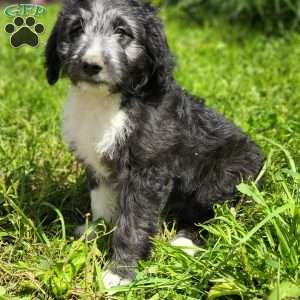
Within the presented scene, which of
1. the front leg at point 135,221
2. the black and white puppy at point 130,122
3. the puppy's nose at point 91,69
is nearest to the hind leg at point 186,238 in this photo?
the black and white puppy at point 130,122

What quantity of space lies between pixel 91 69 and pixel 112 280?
131 centimetres

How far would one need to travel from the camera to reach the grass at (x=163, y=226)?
324 centimetres

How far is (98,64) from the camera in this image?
11.2ft

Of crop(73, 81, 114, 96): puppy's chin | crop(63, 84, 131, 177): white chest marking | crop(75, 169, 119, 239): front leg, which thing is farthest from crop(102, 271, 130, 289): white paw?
crop(73, 81, 114, 96): puppy's chin

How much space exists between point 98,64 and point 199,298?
146 cm

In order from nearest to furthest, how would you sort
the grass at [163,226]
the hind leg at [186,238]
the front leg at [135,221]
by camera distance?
the grass at [163,226] → the front leg at [135,221] → the hind leg at [186,238]

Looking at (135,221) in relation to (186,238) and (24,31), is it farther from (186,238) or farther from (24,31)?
(24,31)

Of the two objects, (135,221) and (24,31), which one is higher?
(24,31)

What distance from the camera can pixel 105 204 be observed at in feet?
13.9

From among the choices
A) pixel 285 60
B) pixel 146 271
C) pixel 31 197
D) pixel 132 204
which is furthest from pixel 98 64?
pixel 285 60

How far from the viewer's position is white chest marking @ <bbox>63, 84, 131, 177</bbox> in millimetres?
3754

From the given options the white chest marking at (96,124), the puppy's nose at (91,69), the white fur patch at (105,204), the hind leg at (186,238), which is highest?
the puppy's nose at (91,69)

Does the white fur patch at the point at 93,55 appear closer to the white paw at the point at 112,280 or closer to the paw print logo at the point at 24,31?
the paw print logo at the point at 24,31

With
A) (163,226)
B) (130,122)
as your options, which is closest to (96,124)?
(130,122)
